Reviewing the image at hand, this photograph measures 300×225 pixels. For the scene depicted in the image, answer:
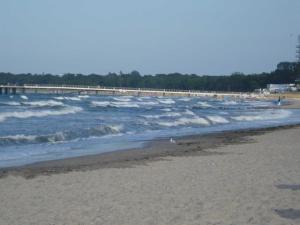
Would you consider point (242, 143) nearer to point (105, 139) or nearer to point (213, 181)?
point (105, 139)

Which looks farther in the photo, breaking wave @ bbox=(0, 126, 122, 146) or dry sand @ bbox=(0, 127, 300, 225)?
breaking wave @ bbox=(0, 126, 122, 146)

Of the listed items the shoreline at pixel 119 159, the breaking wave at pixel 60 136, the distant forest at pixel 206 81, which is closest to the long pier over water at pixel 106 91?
the distant forest at pixel 206 81

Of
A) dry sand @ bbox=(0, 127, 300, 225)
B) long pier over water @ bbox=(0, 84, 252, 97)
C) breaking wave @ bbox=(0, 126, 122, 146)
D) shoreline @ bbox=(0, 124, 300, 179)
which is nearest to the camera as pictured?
dry sand @ bbox=(0, 127, 300, 225)

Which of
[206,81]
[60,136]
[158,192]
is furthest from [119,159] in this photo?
[206,81]

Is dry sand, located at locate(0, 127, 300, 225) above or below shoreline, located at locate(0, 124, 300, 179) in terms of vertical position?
above

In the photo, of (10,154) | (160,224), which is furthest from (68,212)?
(10,154)

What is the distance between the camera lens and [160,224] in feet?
21.9

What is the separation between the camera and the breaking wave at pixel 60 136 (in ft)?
64.8

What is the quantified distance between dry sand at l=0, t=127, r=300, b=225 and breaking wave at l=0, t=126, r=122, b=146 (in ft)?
20.4

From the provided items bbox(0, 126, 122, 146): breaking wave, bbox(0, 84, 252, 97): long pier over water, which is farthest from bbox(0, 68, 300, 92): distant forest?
bbox(0, 126, 122, 146): breaking wave

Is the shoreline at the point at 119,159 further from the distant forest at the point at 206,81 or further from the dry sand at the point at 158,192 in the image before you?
the distant forest at the point at 206,81

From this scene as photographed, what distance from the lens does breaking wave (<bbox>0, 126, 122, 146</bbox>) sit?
64.8ft

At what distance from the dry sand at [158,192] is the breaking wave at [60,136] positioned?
6.22 m

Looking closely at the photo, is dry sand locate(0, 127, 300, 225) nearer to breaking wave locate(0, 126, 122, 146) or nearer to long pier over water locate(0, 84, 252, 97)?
breaking wave locate(0, 126, 122, 146)
